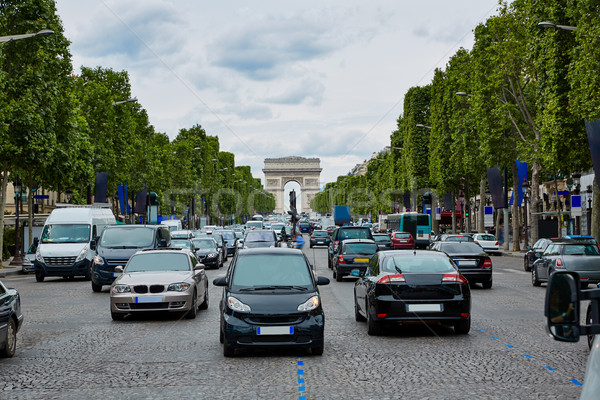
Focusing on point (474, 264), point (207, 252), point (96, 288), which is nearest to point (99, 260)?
point (96, 288)

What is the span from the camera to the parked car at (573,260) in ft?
76.0

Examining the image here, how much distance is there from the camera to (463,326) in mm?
13609

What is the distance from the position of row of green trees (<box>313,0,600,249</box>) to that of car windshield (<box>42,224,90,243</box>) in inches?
709

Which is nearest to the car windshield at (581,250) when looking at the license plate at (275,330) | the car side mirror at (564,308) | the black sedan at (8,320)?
the license plate at (275,330)

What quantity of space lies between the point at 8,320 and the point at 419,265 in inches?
257

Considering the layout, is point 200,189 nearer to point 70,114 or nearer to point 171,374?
point 70,114

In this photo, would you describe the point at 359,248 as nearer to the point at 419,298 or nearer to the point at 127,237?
the point at 127,237

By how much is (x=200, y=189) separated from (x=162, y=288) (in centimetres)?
7906

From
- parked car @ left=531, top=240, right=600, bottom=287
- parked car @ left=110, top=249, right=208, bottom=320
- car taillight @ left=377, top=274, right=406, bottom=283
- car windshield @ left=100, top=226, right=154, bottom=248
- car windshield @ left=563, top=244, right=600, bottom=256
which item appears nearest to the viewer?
car taillight @ left=377, top=274, right=406, bottom=283

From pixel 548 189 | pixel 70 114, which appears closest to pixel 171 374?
pixel 70 114

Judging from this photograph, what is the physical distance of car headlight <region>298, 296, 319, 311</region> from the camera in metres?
11.4

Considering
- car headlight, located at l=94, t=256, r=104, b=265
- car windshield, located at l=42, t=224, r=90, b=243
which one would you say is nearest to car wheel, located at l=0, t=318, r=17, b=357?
car headlight, located at l=94, t=256, r=104, b=265

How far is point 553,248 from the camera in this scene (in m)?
25.2

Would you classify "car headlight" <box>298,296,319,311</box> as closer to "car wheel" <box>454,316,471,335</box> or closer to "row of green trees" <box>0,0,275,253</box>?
"car wheel" <box>454,316,471,335</box>
